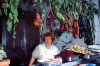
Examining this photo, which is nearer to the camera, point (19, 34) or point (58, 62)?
point (58, 62)

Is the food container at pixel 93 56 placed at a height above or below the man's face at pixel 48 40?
below

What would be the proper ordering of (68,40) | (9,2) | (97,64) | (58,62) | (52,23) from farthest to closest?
(68,40) → (52,23) → (97,64) → (58,62) → (9,2)

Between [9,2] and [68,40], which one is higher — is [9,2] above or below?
above

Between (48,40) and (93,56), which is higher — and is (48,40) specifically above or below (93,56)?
above

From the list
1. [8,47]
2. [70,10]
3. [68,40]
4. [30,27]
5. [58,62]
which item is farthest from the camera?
[68,40]

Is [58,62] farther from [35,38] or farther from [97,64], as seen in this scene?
[35,38]

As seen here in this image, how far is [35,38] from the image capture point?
17.6ft

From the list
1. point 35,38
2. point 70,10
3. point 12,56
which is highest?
point 70,10

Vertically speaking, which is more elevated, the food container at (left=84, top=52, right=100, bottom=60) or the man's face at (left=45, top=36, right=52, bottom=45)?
the man's face at (left=45, top=36, right=52, bottom=45)

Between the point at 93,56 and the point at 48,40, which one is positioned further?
the point at 48,40

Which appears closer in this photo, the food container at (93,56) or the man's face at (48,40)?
the food container at (93,56)

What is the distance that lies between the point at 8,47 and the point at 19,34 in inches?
16.0

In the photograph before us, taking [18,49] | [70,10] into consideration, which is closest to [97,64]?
[70,10]

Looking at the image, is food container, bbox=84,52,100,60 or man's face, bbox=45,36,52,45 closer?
food container, bbox=84,52,100,60
